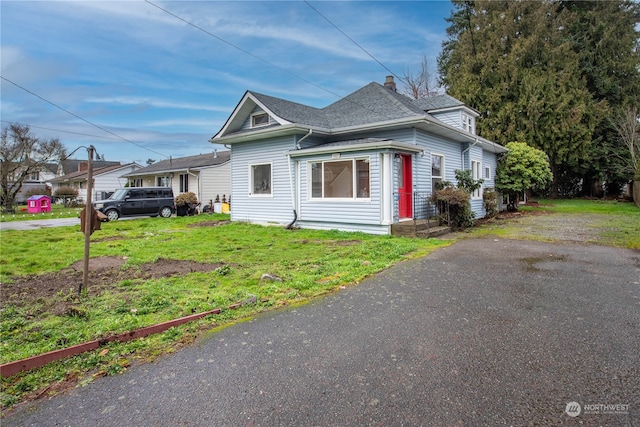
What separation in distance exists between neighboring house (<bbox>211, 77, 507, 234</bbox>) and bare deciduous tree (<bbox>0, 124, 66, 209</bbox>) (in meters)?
21.4

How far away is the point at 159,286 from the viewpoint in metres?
5.37

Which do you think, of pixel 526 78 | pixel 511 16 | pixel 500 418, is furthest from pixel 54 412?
pixel 511 16

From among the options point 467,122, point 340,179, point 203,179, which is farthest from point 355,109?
point 203,179

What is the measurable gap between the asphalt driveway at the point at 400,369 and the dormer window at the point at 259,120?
34.0 ft

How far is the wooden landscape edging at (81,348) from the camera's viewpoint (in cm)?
295

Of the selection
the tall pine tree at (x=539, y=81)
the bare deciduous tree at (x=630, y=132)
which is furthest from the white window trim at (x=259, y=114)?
the bare deciduous tree at (x=630, y=132)

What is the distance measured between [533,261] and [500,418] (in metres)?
5.53

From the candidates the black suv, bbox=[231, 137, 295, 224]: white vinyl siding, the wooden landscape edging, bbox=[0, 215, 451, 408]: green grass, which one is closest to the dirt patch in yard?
bbox=[0, 215, 451, 408]: green grass

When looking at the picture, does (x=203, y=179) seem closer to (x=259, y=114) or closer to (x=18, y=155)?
(x=259, y=114)

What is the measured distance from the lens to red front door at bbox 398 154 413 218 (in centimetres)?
1125

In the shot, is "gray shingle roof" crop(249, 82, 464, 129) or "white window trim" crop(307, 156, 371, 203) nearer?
"white window trim" crop(307, 156, 371, 203)

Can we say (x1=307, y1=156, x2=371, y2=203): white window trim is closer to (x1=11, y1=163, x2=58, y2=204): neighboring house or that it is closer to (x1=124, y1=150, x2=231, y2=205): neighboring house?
(x1=124, y1=150, x2=231, y2=205): neighboring house

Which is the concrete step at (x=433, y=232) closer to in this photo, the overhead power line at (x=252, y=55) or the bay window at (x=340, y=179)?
the bay window at (x=340, y=179)

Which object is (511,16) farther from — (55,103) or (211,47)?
(55,103)
